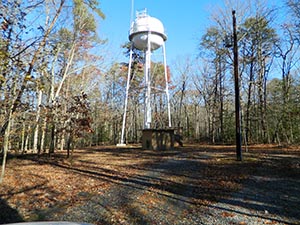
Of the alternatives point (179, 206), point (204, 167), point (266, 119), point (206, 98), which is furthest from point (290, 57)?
point (179, 206)

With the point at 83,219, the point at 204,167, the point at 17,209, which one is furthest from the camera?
the point at 204,167

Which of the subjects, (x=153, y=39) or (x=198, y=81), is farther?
(x=198, y=81)

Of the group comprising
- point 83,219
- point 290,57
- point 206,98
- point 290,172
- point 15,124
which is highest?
point 290,57

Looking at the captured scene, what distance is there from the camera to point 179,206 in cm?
479

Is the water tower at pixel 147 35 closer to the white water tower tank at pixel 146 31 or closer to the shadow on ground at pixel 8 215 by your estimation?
the white water tower tank at pixel 146 31

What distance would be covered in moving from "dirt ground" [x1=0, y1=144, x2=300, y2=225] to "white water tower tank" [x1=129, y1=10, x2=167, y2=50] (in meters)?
11.1

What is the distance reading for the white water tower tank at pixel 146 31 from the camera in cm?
→ 1658

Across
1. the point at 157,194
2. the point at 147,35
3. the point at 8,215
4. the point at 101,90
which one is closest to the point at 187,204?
the point at 157,194

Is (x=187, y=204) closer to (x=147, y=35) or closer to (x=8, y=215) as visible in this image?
(x=8, y=215)

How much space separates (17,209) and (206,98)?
23.8 m

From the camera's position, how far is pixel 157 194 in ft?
18.0

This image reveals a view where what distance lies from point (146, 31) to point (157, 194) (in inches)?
529

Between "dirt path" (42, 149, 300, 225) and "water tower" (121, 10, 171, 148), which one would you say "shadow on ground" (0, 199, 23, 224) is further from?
"water tower" (121, 10, 171, 148)

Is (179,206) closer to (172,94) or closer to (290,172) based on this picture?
(290,172)
